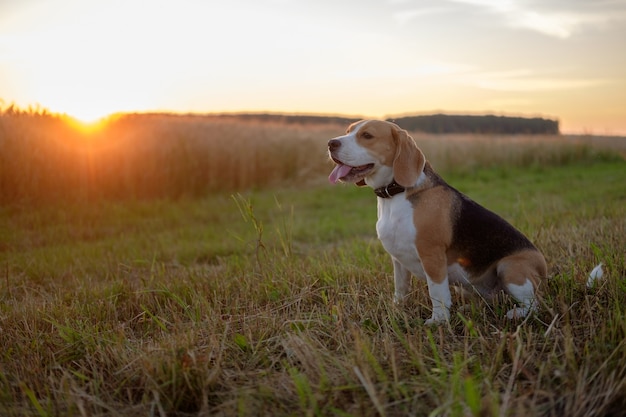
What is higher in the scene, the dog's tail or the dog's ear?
the dog's ear

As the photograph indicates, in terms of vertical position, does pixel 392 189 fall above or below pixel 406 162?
below

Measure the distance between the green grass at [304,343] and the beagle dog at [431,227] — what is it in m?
0.22

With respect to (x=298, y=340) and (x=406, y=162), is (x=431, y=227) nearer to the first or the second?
(x=406, y=162)

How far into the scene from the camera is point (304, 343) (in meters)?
3.18

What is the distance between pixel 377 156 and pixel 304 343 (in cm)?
147

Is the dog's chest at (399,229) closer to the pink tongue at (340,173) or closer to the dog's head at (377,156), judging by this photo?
the dog's head at (377,156)

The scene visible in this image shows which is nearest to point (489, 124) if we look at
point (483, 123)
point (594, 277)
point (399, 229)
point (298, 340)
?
point (483, 123)

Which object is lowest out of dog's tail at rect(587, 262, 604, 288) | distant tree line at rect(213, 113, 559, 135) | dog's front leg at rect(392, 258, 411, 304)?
dog's front leg at rect(392, 258, 411, 304)

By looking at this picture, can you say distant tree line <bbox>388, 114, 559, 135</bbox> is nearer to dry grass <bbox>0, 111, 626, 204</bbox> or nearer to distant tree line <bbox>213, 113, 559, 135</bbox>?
distant tree line <bbox>213, 113, 559, 135</bbox>

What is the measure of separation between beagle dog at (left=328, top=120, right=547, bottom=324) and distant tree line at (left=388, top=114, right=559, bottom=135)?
798 inches

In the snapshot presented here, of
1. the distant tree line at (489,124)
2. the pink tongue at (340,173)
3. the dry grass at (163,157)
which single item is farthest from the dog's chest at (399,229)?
the distant tree line at (489,124)

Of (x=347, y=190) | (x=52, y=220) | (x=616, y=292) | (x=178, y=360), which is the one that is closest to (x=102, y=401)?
(x=178, y=360)

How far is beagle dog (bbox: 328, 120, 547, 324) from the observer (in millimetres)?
3799

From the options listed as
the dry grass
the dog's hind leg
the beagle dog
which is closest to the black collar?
the beagle dog
